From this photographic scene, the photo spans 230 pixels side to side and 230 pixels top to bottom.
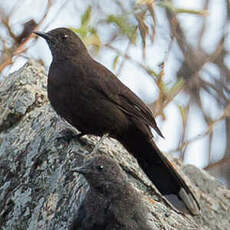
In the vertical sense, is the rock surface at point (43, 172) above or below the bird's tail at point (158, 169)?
above

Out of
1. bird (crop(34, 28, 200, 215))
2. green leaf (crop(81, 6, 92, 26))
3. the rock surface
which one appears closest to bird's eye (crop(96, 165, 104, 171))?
the rock surface

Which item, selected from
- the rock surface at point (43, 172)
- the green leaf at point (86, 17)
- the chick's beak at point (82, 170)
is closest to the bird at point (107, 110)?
the rock surface at point (43, 172)

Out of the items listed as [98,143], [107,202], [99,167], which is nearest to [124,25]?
[98,143]

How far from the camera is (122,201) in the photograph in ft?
18.3

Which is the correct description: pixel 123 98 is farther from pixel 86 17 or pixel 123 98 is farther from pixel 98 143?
pixel 86 17

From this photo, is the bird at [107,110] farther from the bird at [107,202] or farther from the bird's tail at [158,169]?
the bird at [107,202]

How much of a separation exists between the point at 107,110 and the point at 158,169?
77 centimetres

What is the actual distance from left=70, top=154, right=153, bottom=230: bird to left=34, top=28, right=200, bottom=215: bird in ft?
2.44

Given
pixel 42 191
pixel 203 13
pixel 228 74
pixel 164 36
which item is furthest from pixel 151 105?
pixel 42 191

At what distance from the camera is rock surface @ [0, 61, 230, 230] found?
18.6ft

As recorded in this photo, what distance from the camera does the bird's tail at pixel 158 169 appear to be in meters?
6.90

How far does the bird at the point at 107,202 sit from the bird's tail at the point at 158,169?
0.97 metres

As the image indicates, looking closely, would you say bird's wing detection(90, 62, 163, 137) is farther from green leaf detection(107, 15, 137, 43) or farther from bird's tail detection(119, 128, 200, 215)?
green leaf detection(107, 15, 137, 43)

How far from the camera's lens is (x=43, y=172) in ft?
19.7
